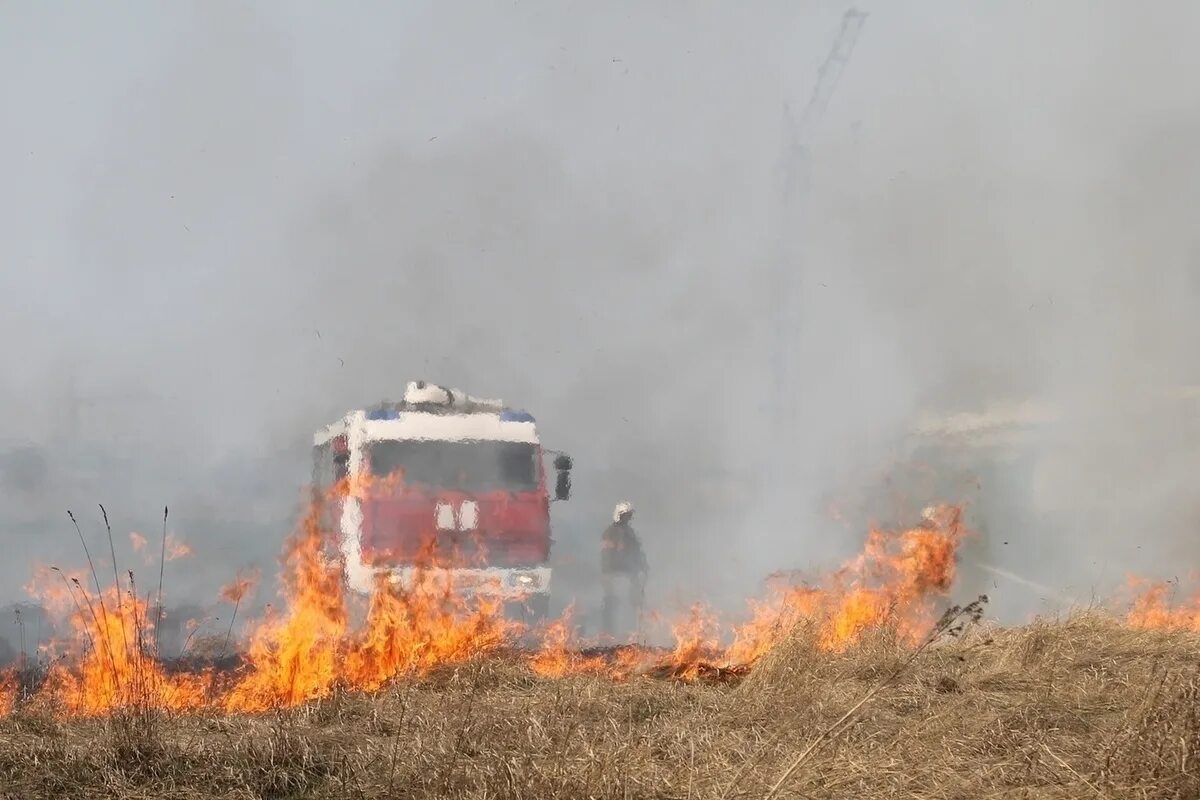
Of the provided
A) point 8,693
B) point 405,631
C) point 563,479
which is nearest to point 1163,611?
point 563,479

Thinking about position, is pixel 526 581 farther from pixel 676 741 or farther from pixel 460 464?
pixel 676 741

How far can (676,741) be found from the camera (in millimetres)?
5332

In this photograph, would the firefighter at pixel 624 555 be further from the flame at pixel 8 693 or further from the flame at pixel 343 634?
the flame at pixel 8 693

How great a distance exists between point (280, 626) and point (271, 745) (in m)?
4.39

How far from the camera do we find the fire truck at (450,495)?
1117cm

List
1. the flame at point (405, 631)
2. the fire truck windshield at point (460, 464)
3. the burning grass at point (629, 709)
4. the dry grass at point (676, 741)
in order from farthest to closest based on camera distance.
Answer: the fire truck windshield at point (460, 464) → the flame at point (405, 631) → the burning grass at point (629, 709) → the dry grass at point (676, 741)

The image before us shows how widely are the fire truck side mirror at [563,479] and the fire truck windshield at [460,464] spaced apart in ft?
0.81

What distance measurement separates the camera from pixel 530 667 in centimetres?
828

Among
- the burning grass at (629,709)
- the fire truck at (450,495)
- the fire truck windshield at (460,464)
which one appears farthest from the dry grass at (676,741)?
the fire truck windshield at (460,464)

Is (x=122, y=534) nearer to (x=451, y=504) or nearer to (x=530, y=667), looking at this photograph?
(x=451, y=504)

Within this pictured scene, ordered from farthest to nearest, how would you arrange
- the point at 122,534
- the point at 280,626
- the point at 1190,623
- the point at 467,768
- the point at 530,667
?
the point at 122,534 < the point at 1190,623 < the point at 280,626 < the point at 530,667 < the point at 467,768

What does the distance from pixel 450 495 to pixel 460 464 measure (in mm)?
362

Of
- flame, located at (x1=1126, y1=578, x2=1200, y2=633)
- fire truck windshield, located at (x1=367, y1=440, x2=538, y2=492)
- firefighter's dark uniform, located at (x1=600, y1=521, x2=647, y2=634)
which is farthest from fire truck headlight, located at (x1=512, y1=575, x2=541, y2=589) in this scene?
flame, located at (x1=1126, y1=578, x2=1200, y2=633)

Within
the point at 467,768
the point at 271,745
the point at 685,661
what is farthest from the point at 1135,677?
the point at 271,745
